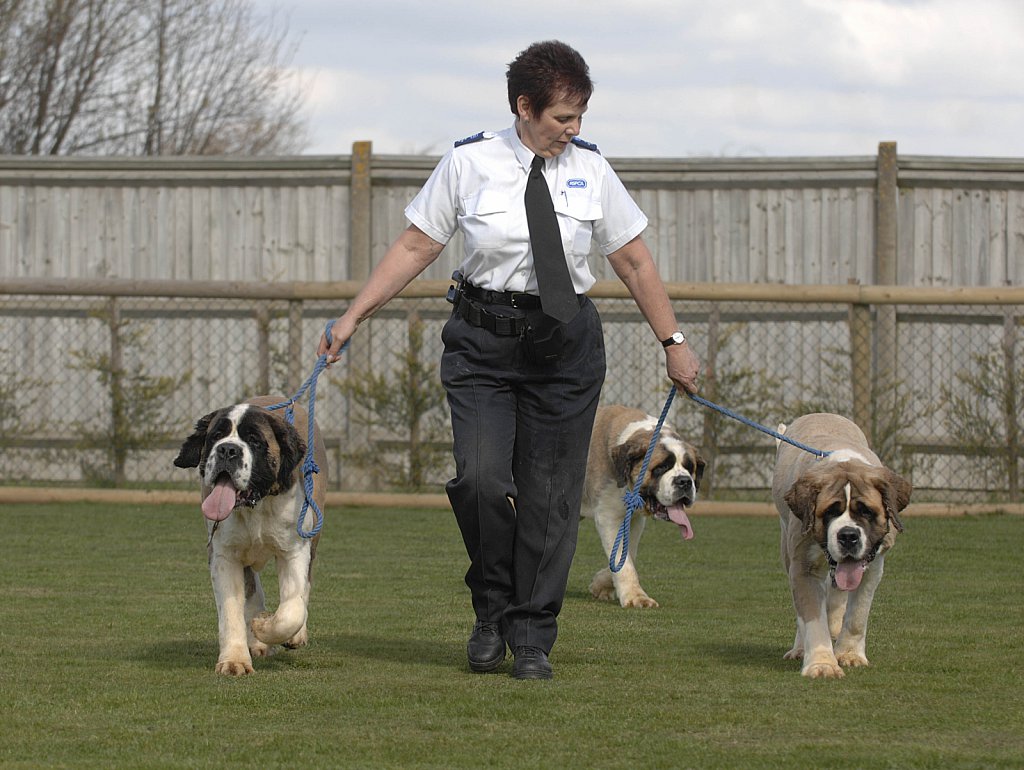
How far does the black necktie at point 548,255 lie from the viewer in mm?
5340

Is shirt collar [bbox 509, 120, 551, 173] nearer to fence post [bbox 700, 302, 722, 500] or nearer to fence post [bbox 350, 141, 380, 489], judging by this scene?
fence post [bbox 700, 302, 722, 500]

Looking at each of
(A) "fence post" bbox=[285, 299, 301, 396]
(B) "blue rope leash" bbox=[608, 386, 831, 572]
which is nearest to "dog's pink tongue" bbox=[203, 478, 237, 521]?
(B) "blue rope leash" bbox=[608, 386, 831, 572]

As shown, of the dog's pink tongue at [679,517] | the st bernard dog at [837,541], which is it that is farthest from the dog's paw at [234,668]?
the dog's pink tongue at [679,517]

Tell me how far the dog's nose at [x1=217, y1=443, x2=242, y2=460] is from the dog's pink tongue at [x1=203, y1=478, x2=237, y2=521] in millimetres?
87

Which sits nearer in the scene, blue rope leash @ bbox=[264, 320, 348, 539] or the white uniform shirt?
the white uniform shirt

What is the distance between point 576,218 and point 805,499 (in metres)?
1.25

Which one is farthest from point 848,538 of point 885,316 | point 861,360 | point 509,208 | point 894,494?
point 885,316

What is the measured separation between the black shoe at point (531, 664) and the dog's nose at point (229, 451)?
1.17 meters

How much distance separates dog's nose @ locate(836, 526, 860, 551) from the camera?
17.7ft

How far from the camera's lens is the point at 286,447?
566cm

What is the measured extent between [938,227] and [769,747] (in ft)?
30.7

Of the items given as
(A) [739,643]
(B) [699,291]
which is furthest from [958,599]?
(B) [699,291]

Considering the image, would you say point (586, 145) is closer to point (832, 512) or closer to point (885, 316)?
point (832, 512)

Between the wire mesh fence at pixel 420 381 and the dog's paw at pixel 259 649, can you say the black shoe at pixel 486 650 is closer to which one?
the dog's paw at pixel 259 649
